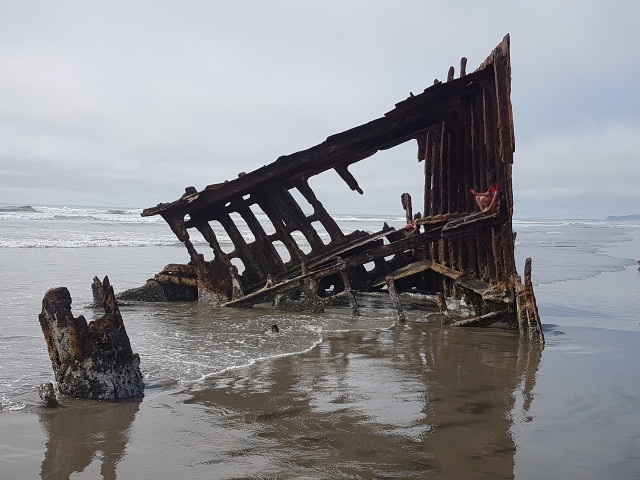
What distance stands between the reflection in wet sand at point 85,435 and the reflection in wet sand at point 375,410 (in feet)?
1.89

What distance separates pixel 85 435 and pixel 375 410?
2.01 m

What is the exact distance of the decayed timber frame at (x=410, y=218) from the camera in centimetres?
805

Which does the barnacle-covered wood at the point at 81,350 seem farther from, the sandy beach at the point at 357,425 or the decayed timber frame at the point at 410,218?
the decayed timber frame at the point at 410,218

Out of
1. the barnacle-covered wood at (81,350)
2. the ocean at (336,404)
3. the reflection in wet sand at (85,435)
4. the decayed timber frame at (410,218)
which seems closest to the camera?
the reflection in wet sand at (85,435)

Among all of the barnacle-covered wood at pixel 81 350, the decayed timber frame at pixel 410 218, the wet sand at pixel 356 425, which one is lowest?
the wet sand at pixel 356 425

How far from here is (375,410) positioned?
15.1 feet

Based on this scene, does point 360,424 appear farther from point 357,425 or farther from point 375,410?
point 375,410

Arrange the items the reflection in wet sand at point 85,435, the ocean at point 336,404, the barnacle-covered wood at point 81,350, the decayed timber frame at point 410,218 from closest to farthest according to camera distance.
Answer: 1. the reflection in wet sand at point 85,435
2. the ocean at point 336,404
3. the barnacle-covered wood at point 81,350
4. the decayed timber frame at point 410,218

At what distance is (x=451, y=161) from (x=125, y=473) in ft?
26.4

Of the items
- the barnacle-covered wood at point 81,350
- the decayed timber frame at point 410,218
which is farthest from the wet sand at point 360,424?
the decayed timber frame at point 410,218

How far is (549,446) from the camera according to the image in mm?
3934

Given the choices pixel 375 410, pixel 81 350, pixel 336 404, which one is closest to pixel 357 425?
pixel 375 410

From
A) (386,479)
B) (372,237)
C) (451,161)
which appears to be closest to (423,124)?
(451,161)

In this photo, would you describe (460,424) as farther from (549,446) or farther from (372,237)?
(372,237)
